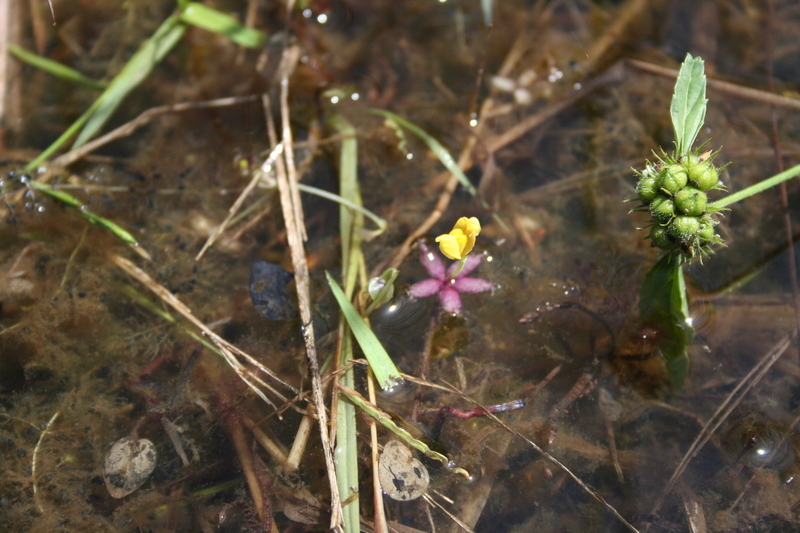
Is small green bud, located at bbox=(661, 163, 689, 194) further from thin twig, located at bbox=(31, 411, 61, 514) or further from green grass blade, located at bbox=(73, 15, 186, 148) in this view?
green grass blade, located at bbox=(73, 15, 186, 148)

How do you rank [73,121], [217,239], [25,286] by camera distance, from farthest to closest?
[73,121] → [217,239] → [25,286]

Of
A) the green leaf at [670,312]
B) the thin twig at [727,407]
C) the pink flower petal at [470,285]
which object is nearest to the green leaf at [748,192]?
the green leaf at [670,312]

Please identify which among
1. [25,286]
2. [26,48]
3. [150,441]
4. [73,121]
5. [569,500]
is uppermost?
[26,48]

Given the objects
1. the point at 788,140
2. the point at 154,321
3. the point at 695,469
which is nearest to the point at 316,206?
the point at 154,321

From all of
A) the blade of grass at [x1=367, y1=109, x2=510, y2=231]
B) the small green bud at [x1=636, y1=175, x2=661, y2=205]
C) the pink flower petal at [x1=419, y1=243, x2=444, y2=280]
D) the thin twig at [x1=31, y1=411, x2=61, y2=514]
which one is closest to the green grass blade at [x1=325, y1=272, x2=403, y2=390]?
the pink flower petal at [x1=419, y1=243, x2=444, y2=280]

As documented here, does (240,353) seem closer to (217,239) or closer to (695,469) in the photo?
(217,239)

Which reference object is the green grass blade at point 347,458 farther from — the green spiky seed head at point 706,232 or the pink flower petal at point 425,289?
the green spiky seed head at point 706,232
